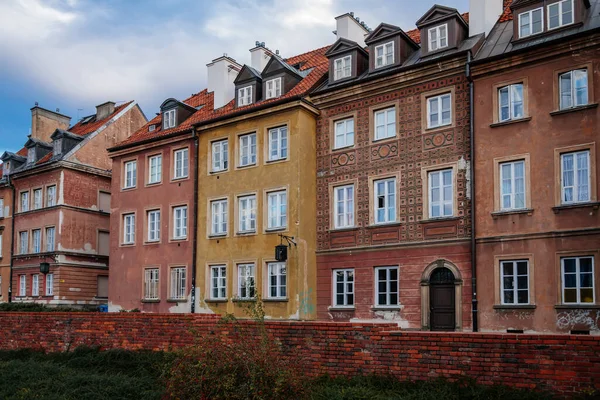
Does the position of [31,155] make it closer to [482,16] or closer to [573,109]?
[482,16]

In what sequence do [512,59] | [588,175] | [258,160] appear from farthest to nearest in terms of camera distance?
[258,160] → [512,59] → [588,175]

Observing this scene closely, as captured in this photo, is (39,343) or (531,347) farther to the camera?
(39,343)

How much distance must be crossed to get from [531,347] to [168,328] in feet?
28.9

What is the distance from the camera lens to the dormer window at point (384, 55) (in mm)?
24156

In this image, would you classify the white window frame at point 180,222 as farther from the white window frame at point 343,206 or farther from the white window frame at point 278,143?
the white window frame at point 343,206

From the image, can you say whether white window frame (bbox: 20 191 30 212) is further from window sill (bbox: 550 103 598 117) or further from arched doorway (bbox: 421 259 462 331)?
window sill (bbox: 550 103 598 117)

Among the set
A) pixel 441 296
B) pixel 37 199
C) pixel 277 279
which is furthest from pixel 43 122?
pixel 441 296

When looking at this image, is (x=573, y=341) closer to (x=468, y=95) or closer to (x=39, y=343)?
(x=468, y=95)

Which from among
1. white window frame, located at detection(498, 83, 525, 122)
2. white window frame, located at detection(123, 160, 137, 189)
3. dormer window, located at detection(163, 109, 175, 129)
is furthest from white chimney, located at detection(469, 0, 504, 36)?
white window frame, located at detection(123, 160, 137, 189)

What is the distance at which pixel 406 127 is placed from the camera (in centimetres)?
2284

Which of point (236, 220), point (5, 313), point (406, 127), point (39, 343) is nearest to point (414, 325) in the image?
point (406, 127)

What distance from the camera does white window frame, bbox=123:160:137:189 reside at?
31297 mm

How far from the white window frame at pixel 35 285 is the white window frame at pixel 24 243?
1661 millimetres

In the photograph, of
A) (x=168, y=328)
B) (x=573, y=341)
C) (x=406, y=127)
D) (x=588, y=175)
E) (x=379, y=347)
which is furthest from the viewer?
(x=406, y=127)
